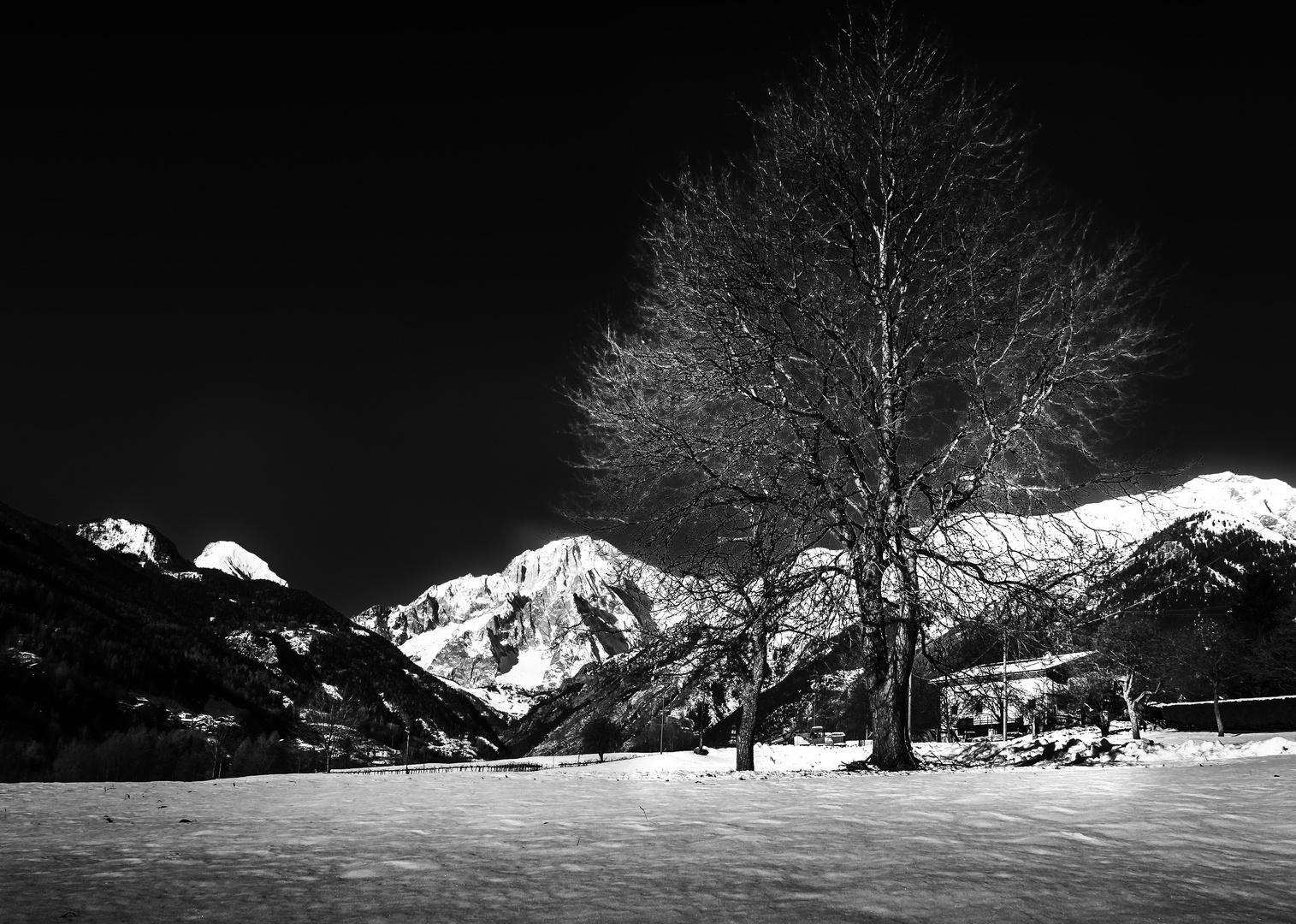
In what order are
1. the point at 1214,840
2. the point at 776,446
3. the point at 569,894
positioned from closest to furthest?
the point at 569,894 → the point at 1214,840 → the point at 776,446

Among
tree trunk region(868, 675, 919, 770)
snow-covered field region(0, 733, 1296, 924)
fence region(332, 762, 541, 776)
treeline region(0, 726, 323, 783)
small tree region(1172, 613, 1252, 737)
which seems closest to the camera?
snow-covered field region(0, 733, 1296, 924)

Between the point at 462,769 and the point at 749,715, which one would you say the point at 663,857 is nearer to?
the point at 749,715

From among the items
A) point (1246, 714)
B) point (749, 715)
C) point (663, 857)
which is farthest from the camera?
point (1246, 714)

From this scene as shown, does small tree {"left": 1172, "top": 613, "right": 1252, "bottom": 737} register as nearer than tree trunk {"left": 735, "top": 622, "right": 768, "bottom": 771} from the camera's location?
No

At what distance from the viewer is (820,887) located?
2.86 m

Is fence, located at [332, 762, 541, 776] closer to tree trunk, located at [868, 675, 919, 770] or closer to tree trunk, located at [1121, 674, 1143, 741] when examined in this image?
tree trunk, located at [868, 675, 919, 770]

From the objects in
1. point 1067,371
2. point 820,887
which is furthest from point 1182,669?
point 820,887

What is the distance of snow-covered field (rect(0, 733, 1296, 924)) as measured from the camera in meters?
2.59

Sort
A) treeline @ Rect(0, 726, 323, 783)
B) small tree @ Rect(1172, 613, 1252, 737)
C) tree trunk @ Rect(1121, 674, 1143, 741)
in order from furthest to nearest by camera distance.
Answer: treeline @ Rect(0, 726, 323, 783) < small tree @ Rect(1172, 613, 1252, 737) < tree trunk @ Rect(1121, 674, 1143, 741)

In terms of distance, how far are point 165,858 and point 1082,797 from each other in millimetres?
5241

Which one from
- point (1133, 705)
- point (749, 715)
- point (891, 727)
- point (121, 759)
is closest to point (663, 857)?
point (891, 727)

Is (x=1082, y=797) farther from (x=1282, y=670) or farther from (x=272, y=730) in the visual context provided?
(x=272, y=730)

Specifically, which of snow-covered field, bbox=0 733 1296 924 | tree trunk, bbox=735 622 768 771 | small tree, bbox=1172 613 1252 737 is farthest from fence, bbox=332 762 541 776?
small tree, bbox=1172 613 1252 737

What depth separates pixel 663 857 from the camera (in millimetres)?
3373
